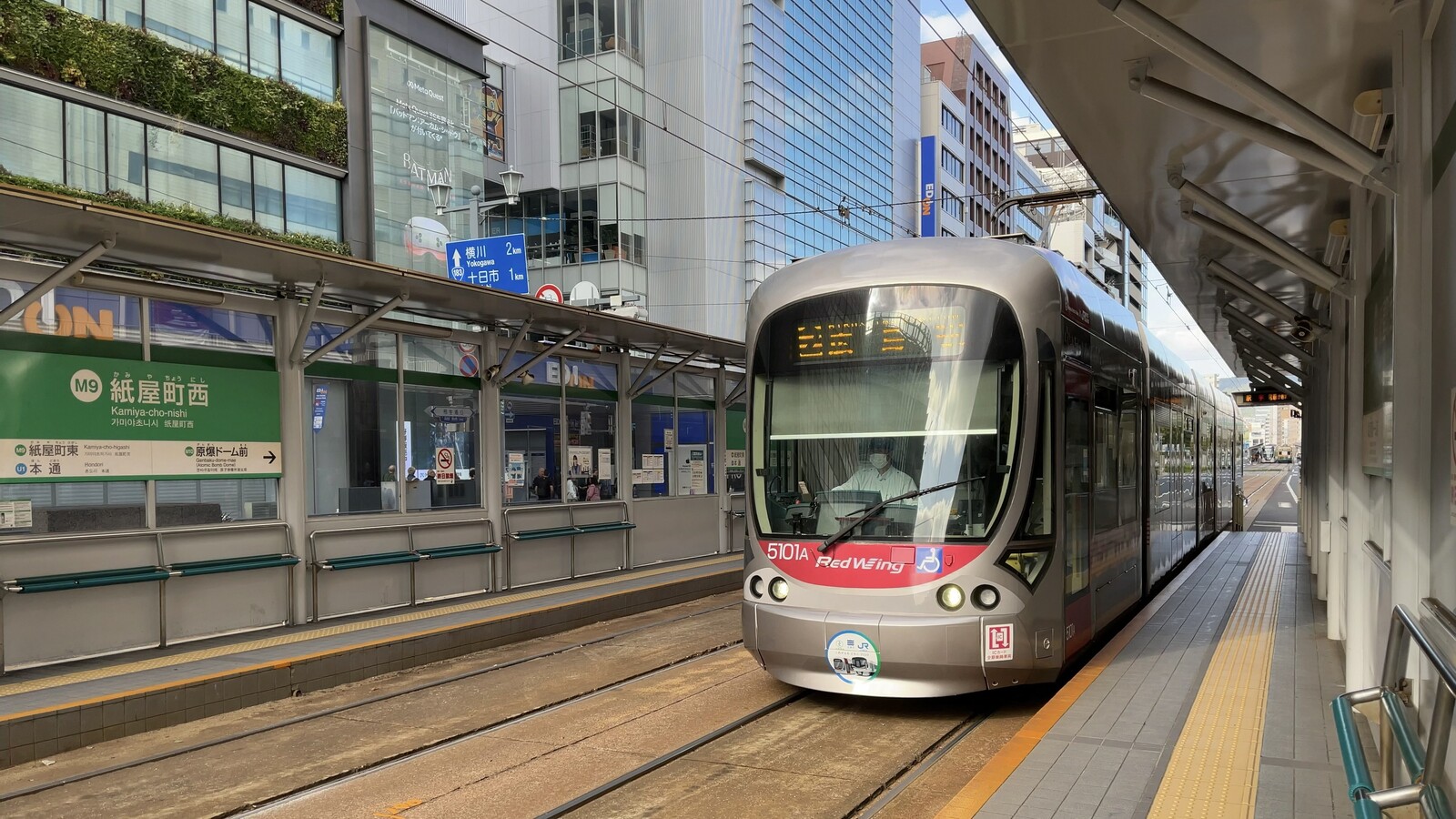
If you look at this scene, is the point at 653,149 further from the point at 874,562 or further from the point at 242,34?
the point at 874,562

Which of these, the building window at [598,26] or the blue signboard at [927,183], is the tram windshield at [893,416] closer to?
the building window at [598,26]

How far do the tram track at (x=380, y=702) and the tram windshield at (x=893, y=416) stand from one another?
240cm

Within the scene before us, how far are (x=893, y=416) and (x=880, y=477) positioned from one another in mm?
411

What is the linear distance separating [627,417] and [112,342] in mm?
7425

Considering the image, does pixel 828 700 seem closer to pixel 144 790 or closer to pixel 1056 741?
pixel 1056 741

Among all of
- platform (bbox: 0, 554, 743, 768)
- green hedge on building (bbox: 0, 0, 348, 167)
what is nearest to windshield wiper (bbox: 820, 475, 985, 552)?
platform (bbox: 0, 554, 743, 768)

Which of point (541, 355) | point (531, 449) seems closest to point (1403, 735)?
point (541, 355)

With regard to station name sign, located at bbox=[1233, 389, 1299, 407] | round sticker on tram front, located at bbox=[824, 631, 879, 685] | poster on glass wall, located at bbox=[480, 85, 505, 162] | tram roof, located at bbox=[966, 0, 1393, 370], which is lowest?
round sticker on tram front, located at bbox=[824, 631, 879, 685]

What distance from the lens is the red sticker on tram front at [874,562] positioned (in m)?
7.02

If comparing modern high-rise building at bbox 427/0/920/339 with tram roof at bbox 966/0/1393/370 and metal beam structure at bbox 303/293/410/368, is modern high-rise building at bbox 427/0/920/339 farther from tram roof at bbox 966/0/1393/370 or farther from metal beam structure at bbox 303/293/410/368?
tram roof at bbox 966/0/1393/370

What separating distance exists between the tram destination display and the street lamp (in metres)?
17.1

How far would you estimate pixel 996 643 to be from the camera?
694 centimetres

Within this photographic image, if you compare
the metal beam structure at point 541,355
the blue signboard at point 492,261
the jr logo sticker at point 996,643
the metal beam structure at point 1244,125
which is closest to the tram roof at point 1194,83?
the metal beam structure at point 1244,125

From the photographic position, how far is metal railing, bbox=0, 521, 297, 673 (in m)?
8.31
